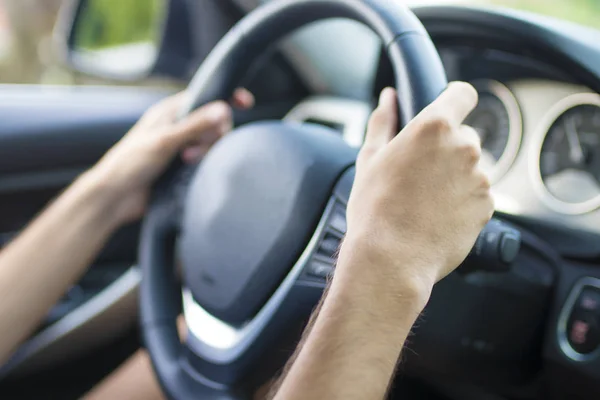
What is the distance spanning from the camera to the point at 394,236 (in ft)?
2.06

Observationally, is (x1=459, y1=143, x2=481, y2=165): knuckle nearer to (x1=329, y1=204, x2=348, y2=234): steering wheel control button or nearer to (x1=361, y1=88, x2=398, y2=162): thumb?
(x1=361, y1=88, x2=398, y2=162): thumb

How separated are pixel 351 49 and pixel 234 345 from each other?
0.87 metres

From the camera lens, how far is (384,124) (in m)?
0.72

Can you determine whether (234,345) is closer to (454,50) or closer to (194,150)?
(194,150)

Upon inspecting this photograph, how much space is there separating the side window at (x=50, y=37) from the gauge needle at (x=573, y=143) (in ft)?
3.83

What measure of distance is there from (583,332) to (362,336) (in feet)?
1.42

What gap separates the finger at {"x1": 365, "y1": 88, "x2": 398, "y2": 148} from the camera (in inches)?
28.0

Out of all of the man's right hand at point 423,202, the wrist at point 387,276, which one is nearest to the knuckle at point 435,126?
the man's right hand at point 423,202

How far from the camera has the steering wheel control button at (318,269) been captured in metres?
0.80

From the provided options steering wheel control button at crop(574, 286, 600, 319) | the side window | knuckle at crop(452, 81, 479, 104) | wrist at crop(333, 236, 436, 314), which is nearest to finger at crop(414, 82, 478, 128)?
knuckle at crop(452, 81, 479, 104)

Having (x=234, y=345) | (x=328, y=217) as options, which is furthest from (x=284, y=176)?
(x=234, y=345)

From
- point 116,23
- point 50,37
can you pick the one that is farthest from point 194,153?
point 50,37

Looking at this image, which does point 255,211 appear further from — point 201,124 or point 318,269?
point 201,124

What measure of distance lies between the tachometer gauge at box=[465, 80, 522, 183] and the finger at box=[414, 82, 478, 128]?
0.46 meters
